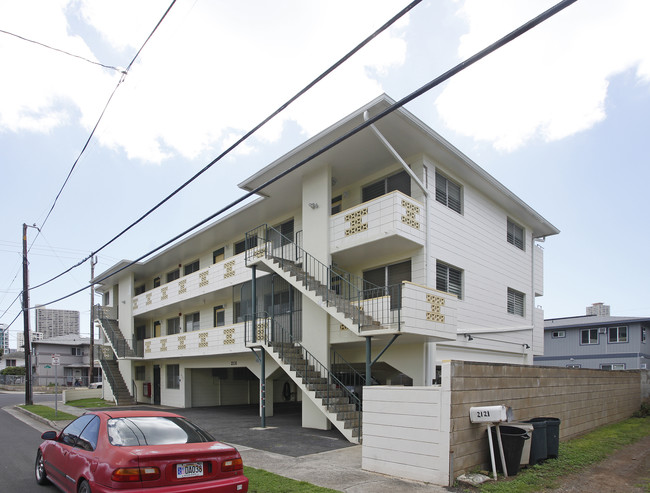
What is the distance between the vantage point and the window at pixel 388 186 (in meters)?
14.8

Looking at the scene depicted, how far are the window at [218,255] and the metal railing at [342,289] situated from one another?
583 centimetres

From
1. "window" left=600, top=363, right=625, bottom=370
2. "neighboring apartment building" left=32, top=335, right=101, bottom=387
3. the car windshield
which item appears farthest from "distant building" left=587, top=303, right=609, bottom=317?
"neighboring apartment building" left=32, top=335, right=101, bottom=387

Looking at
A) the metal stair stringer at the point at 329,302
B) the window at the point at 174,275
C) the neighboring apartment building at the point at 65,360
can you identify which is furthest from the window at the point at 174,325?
the neighboring apartment building at the point at 65,360

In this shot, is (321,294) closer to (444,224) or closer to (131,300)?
(444,224)

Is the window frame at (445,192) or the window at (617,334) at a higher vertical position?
the window frame at (445,192)

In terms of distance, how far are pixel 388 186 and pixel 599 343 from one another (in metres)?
26.7

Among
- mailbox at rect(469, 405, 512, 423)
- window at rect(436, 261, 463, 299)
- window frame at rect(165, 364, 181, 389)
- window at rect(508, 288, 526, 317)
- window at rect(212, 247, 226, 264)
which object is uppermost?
window at rect(212, 247, 226, 264)

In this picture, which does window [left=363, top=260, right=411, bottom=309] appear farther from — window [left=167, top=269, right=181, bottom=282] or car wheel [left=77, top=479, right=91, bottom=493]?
window [left=167, top=269, right=181, bottom=282]

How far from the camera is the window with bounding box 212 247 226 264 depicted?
2417 centimetres

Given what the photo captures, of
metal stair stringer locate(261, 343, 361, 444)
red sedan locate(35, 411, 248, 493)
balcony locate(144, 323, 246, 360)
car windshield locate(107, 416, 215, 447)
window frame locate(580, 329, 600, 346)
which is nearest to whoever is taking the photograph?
red sedan locate(35, 411, 248, 493)

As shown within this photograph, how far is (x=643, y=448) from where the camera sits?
11.7 m

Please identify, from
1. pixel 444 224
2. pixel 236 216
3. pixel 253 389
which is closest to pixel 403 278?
pixel 444 224

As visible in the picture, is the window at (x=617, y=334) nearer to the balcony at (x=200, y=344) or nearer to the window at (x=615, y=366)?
the window at (x=615, y=366)

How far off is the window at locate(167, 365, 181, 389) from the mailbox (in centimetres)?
2050
